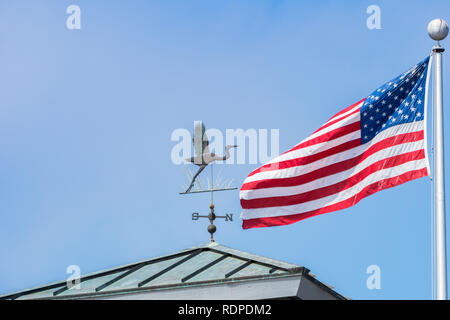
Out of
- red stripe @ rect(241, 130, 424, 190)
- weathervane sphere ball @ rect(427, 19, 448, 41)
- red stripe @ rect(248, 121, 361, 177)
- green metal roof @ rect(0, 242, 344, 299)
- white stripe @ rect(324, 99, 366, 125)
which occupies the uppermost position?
weathervane sphere ball @ rect(427, 19, 448, 41)

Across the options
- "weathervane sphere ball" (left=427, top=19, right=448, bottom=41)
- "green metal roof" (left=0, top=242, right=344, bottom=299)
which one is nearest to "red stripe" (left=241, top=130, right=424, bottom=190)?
"green metal roof" (left=0, top=242, right=344, bottom=299)

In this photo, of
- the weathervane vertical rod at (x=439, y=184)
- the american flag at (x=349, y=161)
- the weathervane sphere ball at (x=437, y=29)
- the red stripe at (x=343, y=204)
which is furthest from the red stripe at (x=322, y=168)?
the weathervane sphere ball at (x=437, y=29)

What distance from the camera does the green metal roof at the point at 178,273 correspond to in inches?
941

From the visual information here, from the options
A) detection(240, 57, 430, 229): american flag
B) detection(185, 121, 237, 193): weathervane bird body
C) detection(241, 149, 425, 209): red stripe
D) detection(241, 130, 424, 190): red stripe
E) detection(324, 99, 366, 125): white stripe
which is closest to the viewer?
detection(241, 149, 425, 209): red stripe

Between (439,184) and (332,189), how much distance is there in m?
2.96

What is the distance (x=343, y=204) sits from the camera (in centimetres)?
2347

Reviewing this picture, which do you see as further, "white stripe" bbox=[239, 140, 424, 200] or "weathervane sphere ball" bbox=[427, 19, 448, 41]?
"white stripe" bbox=[239, 140, 424, 200]

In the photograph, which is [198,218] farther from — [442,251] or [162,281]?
[442,251]

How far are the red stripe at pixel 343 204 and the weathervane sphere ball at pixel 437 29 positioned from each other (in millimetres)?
2648

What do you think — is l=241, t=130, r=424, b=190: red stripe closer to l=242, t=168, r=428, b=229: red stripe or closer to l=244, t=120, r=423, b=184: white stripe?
l=244, t=120, r=423, b=184: white stripe

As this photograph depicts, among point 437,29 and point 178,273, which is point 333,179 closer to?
point 437,29

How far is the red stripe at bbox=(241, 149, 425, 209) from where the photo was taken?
74.4 feet
